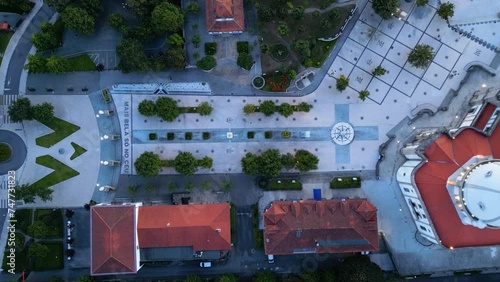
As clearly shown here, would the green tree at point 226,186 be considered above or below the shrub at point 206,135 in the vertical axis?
below

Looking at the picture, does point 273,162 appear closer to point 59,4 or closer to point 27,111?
point 27,111

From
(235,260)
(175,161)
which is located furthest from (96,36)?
(235,260)

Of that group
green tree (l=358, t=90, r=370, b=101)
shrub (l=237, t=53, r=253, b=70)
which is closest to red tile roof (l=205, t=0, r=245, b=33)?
shrub (l=237, t=53, r=253, b=70)

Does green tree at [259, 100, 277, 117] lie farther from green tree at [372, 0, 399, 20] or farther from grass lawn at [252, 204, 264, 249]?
green tree at [372, 0, 399, 20]

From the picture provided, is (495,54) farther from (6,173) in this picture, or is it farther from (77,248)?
(6,173)

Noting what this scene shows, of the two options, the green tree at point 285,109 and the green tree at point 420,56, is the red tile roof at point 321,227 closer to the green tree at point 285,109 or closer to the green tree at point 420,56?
the green tree at point 285,109

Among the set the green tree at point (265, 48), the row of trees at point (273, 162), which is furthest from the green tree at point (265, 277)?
the green tree at point (265, 48)
